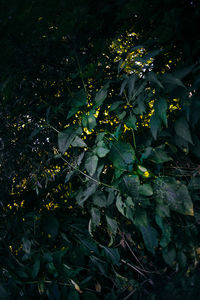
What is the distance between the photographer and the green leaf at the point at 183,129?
3.92 ft

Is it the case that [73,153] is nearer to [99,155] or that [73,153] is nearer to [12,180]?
[99,155]

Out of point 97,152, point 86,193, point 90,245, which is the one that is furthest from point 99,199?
point 90,245

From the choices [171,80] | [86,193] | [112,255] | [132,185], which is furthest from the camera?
[112,255]

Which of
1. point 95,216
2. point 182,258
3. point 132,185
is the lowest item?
point 182,258

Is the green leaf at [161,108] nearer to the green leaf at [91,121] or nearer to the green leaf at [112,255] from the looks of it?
the green leaf at [91,121]

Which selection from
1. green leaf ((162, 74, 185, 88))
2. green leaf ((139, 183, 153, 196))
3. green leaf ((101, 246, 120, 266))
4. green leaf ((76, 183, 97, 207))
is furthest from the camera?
green leaf ((101, 246, 120, 266))

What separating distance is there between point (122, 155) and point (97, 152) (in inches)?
5.7

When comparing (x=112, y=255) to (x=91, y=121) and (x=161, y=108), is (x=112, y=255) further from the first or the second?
(x=161, y=108)

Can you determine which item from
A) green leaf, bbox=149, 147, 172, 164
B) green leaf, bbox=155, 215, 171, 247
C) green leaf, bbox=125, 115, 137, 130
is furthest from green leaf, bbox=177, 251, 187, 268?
green leaf, bbox=125, 115, 137, 130

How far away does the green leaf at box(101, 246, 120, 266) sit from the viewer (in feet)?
5.07

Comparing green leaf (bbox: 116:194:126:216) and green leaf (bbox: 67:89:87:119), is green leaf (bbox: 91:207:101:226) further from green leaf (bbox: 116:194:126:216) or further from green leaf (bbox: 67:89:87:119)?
green leaf (bbox: 67:89:87:119)

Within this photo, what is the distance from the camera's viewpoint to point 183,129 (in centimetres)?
121

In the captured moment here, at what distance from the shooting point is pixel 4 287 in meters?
1.34

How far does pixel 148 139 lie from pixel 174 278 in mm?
960
